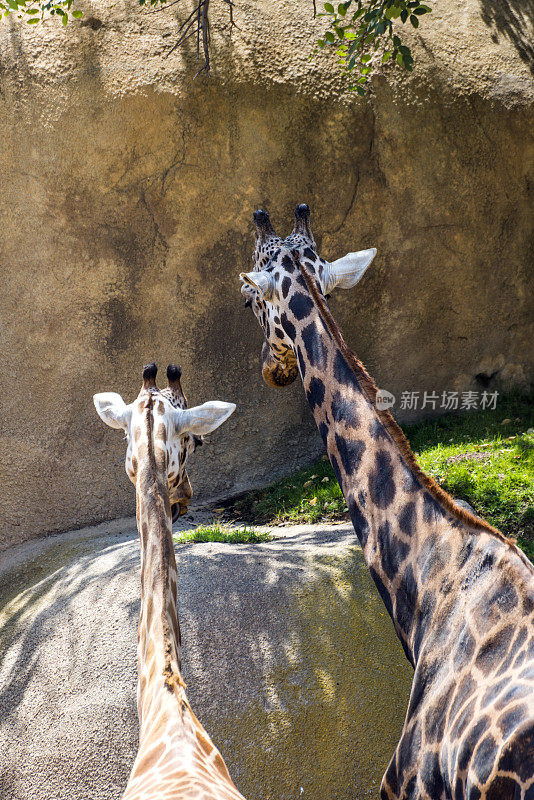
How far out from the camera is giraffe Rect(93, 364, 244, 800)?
1816 mm

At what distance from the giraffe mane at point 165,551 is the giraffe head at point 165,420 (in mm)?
20

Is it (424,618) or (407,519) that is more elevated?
(407,519)

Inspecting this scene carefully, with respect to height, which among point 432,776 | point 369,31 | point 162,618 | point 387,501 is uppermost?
point 369,31

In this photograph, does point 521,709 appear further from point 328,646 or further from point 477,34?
point 477,34

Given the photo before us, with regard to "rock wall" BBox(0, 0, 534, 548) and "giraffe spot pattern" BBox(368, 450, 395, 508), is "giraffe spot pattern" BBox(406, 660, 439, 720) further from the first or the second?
"rock wall" BBox(0, 0, 534, 548)

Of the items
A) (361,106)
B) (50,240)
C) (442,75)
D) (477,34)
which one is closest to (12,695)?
(50,240)

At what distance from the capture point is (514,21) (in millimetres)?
6602

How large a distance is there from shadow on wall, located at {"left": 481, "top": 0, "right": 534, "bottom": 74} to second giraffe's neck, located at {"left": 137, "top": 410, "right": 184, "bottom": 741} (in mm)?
6055

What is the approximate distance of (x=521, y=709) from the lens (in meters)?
1.70

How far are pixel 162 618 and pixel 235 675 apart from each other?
4.49 ft

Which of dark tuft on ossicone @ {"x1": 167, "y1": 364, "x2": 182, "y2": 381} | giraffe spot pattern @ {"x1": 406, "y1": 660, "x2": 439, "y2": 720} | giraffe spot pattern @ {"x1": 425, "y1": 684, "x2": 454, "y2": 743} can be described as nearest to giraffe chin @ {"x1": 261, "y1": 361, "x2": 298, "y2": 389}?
dark tuft on ossicone @ {"x1": 167, "y1": 364, "x2": 182, "y2": 381}

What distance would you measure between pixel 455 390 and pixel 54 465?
3.94 metres

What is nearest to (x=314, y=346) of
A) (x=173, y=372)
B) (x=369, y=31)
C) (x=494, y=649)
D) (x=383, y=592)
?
(x=173, y=372)

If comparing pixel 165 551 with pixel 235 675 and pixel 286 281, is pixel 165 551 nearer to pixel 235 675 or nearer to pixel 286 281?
pixel 235 675
